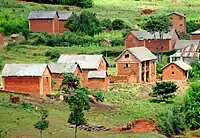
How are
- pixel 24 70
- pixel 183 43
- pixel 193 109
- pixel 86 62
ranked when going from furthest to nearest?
pixel 183 43
pixel 86 62
pixel 24 70
pixel 193 109

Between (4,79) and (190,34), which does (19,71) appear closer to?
(4,79)

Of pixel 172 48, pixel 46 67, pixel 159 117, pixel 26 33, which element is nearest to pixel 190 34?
pixel 172 48

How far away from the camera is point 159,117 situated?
54.6 m

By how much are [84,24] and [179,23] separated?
1509 cm

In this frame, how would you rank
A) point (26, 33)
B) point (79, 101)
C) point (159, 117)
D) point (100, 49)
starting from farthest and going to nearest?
point (26, 33), point (100, 49), point (159, 117), point (79, 101)

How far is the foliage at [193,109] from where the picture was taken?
5575cm

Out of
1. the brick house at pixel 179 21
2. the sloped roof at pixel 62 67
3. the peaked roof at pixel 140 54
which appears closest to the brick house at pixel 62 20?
the brick house at pixel 179 21

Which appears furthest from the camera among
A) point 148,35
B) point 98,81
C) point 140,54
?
point 148,35

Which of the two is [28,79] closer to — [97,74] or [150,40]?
[97,74]

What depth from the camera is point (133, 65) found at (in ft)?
266

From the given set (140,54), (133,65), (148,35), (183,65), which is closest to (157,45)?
(148,35)

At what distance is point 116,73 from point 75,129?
112ft

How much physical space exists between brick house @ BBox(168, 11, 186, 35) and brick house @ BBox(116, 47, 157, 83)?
27.6 metres

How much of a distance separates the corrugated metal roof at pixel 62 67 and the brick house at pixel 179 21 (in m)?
40.4
